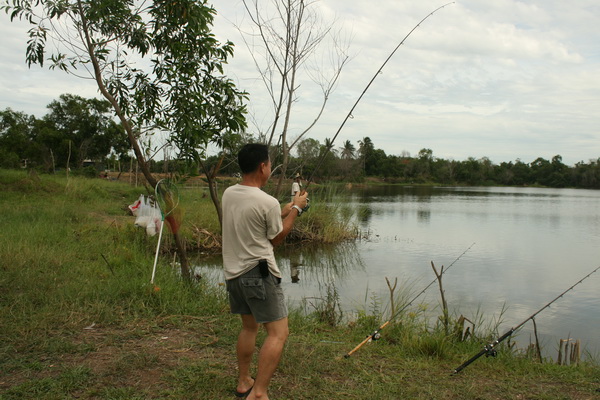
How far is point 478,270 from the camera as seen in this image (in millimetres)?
10836

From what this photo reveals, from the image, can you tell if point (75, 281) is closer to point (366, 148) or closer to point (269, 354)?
point (269, 354)

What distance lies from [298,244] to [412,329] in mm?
8528

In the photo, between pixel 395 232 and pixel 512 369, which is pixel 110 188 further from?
pixel 512 369

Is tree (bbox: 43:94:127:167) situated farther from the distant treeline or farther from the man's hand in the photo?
the man's hand

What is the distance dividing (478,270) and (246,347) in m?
9.01

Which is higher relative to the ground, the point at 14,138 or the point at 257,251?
the point at 14,138

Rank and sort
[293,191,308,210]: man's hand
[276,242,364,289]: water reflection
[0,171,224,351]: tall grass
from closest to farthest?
[293,191,308,210]: man's hand
[0,171,224,351]: tall grass
[276,242,364,289]: water reflection

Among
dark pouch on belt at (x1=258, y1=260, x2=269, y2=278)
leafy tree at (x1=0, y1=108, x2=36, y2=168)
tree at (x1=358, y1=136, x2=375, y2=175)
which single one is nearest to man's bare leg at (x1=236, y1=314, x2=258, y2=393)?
dark pouch on belt at (x1=258, y1=260, x2=269, y2=278)

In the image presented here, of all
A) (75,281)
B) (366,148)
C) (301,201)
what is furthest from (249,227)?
(366,148)

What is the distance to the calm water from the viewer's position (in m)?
7.21

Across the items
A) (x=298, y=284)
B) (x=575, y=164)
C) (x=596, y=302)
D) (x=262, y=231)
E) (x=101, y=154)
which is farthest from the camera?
(x=575, y=164)

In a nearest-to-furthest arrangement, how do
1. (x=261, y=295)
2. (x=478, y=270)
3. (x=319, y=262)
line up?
(x=261, y=295)
(x=478, y=270)
(x=319, y=262)

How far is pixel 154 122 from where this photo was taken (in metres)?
5.23

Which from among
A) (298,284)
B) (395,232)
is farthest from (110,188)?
(298,284)
